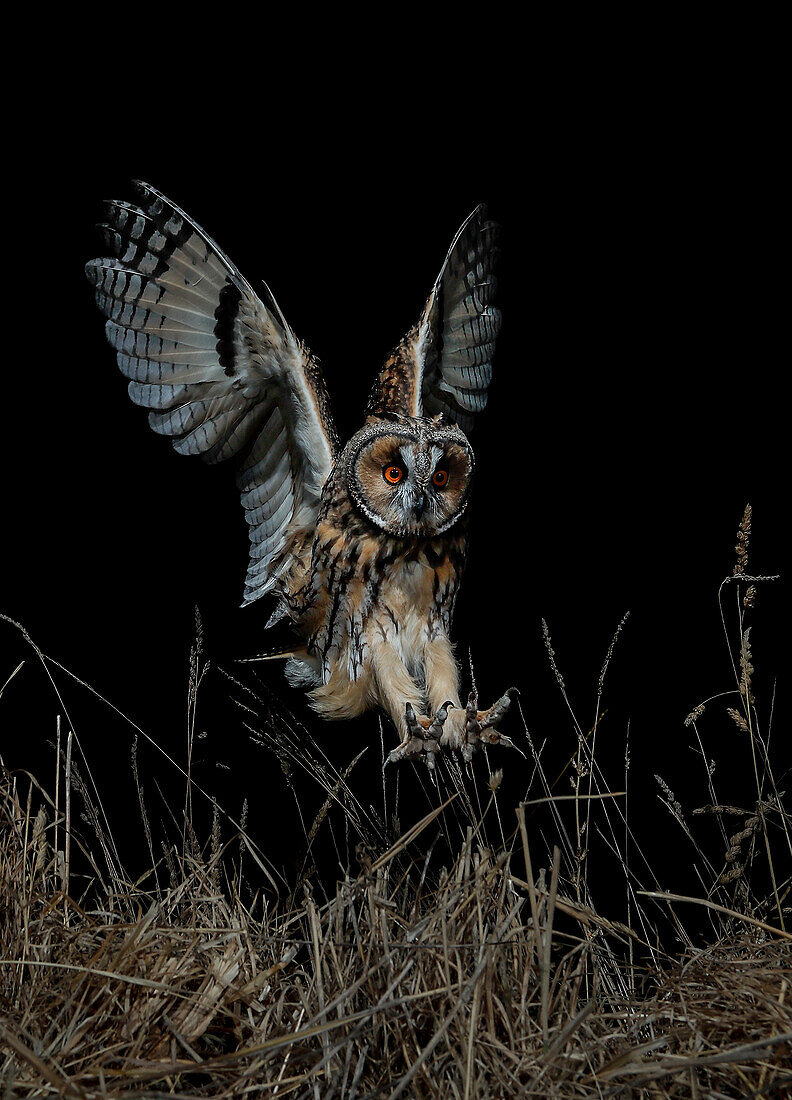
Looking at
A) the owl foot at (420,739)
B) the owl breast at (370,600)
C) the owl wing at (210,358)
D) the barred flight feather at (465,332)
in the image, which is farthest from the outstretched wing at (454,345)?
the owl foot at (420,739)

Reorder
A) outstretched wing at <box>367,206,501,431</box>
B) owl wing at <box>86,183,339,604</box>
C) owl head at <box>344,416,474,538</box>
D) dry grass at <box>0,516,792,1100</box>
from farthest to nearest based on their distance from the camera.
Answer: outstretched wing at <box>367,206,501,431</box> < owl wing at <box>86,183,339,604</box> < owl head at <box>344,416,474,538</box> < dry grass at <box>0,516,792,1100</box>

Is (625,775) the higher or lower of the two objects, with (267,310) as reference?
lower

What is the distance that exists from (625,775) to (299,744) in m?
0.66

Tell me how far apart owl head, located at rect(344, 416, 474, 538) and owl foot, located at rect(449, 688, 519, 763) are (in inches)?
14.1

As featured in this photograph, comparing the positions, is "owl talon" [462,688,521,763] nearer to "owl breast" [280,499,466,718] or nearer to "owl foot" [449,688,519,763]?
"owl foot" [449,688,519,763]

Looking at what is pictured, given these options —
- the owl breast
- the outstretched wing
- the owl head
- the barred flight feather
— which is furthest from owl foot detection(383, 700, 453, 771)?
the barred flight feather

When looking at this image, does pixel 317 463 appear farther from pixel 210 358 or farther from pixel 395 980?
pixel 395 980

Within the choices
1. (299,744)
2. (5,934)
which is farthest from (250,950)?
(299,744)

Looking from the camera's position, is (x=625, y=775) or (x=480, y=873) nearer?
(x=480, y=873)

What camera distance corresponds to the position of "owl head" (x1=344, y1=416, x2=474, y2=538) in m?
2.05

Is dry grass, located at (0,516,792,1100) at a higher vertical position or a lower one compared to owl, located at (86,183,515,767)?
lower

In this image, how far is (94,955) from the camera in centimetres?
168

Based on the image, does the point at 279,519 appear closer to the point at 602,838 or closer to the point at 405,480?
the point at 405,480

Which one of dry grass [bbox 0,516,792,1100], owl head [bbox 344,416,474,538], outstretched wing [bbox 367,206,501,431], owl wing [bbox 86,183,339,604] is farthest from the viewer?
outstretched wing [bbox 367,206,501,431]
